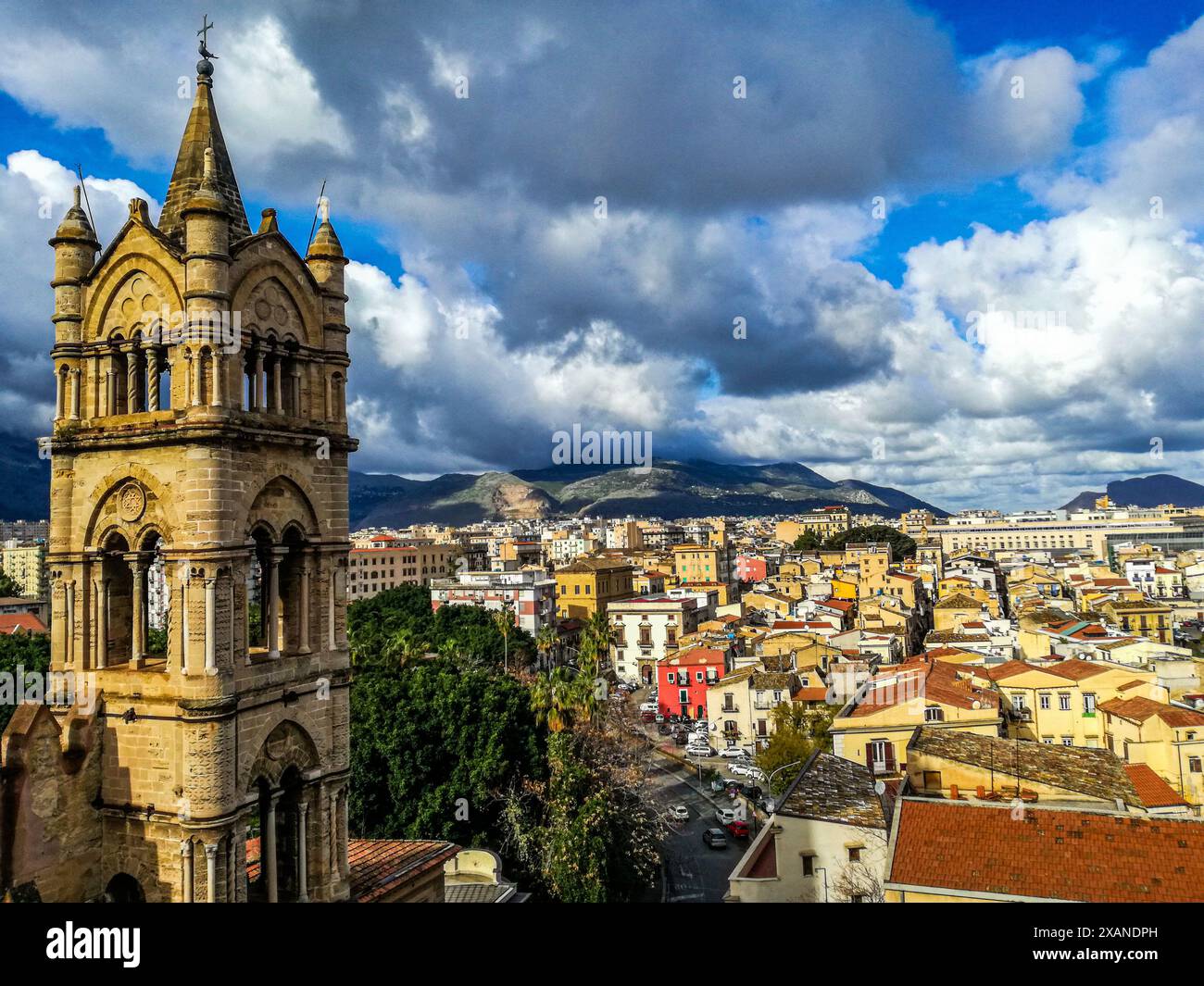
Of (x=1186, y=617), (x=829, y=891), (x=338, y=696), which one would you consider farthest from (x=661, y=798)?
(x=1186, y=617)

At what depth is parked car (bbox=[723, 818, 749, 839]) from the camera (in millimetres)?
42469

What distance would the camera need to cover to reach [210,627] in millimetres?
12633

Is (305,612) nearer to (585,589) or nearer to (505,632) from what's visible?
(505,632)

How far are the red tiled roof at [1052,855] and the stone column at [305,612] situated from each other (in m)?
13.5

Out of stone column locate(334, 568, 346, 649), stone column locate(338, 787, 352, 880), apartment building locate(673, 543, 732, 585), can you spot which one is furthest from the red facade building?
apartment building locate(673, 543, 732, 585)

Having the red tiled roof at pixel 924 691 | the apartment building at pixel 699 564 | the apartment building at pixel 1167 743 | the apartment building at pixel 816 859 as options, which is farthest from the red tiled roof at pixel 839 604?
the apartment building at pixel 816 859

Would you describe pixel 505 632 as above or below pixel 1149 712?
above

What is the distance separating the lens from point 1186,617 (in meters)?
77.1

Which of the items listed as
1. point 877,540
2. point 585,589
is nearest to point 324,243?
point 585,589

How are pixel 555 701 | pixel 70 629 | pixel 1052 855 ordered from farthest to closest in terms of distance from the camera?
pixel 555 701 → pixel 1052 855 → pixel 70 629

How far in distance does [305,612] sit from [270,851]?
3.96 meters

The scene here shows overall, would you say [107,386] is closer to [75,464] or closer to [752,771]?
[75,464]

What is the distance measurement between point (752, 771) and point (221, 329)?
150ft
